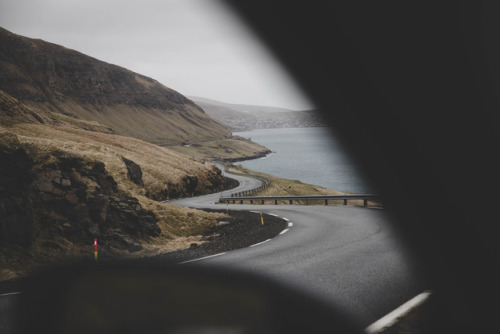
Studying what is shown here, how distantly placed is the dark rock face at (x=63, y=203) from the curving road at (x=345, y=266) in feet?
12.9

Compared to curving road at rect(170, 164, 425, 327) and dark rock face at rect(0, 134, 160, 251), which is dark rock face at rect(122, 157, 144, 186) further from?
→ curving road at rect(170, 164, 425, 327)

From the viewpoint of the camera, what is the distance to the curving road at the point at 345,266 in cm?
461

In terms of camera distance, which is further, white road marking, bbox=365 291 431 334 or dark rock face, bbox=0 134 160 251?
dark rock face, bbox=0 134 160 251

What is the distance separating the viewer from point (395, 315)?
12.8 ft

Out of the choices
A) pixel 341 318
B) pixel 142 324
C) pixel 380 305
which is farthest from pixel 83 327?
pixel 380 305

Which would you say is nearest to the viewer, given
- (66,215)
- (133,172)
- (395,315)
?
(395,315)

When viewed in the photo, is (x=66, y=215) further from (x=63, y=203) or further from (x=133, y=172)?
(x=133, y=172)

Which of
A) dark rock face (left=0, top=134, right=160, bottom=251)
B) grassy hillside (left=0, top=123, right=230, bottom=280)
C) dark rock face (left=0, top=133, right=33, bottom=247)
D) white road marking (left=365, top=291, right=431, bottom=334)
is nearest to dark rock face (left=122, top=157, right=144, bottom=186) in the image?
grassy hillside (left=0, top=123, right=230, bottom=280)

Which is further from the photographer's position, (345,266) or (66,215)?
(66,215)

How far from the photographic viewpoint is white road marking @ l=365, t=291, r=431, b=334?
3.61m

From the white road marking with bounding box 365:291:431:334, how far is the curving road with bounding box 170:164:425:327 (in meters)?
0.12

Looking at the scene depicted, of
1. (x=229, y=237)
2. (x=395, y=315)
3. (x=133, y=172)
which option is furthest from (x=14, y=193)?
(x=133, y=172)

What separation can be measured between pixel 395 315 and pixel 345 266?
268cm

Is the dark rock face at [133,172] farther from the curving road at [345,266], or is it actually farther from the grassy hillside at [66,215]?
the curving road at [345,266]
